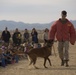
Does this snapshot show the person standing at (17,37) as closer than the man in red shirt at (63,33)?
No

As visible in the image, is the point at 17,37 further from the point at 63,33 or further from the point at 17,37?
the point at 63,33

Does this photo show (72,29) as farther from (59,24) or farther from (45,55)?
(45,55)

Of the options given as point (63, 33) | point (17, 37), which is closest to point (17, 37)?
point (17, 37)

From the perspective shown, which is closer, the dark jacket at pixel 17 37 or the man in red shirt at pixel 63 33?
the man in red shirt at pixel 63 33

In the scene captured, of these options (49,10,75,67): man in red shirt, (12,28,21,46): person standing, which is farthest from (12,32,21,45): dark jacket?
(49,10,75,67): man in red shirt

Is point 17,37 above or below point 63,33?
below

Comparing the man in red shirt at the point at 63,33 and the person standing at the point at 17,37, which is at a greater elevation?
the man in red shirt at the point at 63,33

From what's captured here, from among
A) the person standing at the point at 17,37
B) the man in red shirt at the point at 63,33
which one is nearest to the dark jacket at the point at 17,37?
the person standing at the point at 17,37

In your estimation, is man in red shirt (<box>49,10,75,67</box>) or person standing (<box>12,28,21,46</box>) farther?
person standing (<box>12,28,21,46</box>)

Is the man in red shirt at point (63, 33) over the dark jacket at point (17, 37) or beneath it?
over

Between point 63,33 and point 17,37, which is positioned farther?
point 17,37

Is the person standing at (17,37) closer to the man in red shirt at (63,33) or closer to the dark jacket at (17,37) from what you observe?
the dark jacket at (17,37)

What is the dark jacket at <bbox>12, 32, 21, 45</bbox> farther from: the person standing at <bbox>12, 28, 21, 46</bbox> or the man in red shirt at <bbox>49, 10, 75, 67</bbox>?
the man in red shirt at <bbox>49, 10, 75, 67</bbox>

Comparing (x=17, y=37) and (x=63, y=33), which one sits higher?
(x=63, y=33)
